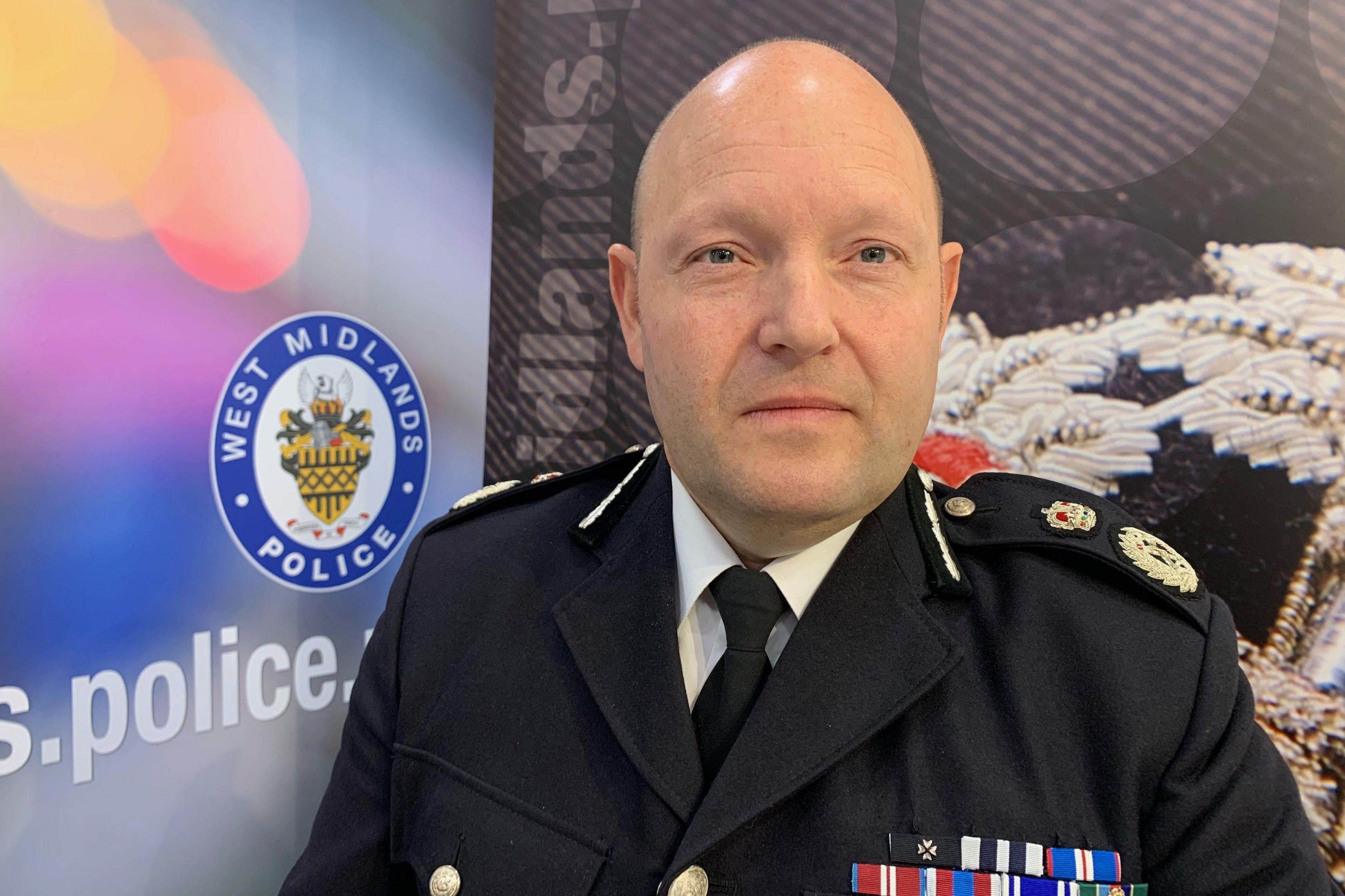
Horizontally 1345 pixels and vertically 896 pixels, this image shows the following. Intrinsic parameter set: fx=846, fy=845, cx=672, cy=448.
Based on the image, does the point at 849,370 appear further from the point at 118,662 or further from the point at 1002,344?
the point at 118,662

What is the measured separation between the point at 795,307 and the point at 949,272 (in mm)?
380

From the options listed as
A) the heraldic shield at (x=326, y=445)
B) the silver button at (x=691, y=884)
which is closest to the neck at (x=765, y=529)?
the silver button at (x=691, y=884)

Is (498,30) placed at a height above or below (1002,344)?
above

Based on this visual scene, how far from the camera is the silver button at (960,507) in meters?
1.10

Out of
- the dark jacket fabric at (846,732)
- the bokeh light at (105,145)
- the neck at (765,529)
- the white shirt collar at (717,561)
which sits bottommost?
the dark jacket fabric at (846,732)

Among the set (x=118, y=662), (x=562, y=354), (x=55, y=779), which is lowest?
(x=55, y=779)

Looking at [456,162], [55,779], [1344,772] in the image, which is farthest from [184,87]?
[1344,772]

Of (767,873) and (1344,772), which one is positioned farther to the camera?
(1344,772)

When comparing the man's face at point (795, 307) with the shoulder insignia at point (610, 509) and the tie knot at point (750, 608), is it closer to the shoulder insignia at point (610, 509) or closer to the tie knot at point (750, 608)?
the tie knot at point (750, 608)

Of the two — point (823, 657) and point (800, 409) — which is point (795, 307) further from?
point (823, 657)

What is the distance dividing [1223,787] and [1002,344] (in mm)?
728

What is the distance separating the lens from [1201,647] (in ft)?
3.02

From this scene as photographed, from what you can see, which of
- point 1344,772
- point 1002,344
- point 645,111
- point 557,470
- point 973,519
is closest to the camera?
point 973,519

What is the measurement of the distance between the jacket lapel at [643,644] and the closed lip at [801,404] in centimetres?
30
